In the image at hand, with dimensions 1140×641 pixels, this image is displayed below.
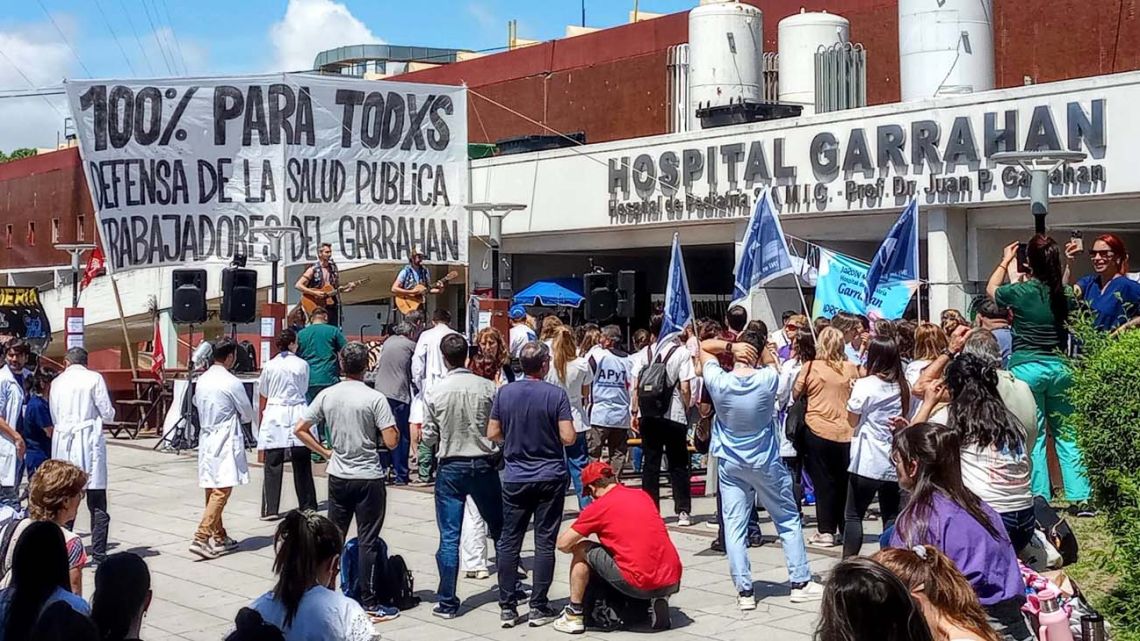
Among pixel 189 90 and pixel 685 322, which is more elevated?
pixel 189 90

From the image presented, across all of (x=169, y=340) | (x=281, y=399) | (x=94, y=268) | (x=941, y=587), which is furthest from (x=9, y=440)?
(x=169, y=340)

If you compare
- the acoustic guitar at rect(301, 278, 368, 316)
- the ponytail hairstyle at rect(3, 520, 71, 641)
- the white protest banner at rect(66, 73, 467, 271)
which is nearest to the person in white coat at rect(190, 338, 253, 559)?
the ponytail hairstyle at rect(3, 520, 71, 641)

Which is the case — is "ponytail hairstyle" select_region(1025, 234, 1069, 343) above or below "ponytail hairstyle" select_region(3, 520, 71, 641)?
above

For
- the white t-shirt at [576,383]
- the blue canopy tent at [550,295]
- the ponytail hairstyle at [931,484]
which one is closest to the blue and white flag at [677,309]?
the white t-shirt at [576,383]

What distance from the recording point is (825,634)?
3436mm

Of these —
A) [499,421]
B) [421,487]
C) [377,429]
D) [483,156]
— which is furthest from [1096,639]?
[483,156]

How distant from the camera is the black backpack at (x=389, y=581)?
31.8 feet

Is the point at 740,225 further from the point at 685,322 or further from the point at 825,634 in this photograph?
the point at 825,634

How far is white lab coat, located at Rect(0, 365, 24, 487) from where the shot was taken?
11.3m

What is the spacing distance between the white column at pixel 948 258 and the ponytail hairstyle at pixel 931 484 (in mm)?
13361

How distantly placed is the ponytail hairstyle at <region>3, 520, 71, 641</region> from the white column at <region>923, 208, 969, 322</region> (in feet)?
49.1

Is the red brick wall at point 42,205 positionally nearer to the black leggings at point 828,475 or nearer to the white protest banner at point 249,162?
the white protest banner at point 249,162

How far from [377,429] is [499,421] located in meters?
0.96

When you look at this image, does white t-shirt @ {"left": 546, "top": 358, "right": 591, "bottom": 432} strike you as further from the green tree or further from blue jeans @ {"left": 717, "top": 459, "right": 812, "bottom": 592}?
the green tree
